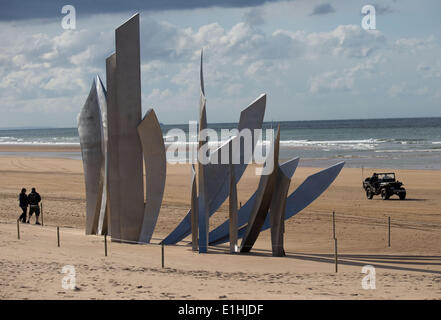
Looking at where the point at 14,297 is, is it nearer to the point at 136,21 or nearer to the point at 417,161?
the point at 136,21

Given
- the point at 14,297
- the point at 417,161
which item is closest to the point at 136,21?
the point at 14,297

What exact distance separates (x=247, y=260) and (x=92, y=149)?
17.1ft

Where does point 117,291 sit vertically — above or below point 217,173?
below

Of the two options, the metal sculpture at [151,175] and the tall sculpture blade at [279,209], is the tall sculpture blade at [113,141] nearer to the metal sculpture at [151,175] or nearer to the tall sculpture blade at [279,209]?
the metal sculpture at [151,175]

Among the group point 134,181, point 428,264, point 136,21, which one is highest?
point 136,21

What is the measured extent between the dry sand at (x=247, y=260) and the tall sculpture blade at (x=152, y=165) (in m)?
0.64

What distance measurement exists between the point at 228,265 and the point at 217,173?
2.63m

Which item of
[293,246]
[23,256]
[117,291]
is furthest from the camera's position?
[293,246]

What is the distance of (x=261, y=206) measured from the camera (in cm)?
1361

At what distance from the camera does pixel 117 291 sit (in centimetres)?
909

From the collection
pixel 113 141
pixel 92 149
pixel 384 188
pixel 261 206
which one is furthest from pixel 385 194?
pixel 113 141

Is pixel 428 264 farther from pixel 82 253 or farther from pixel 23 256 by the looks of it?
pixel 23 256

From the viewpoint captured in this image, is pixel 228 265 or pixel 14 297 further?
pixel 228 265
